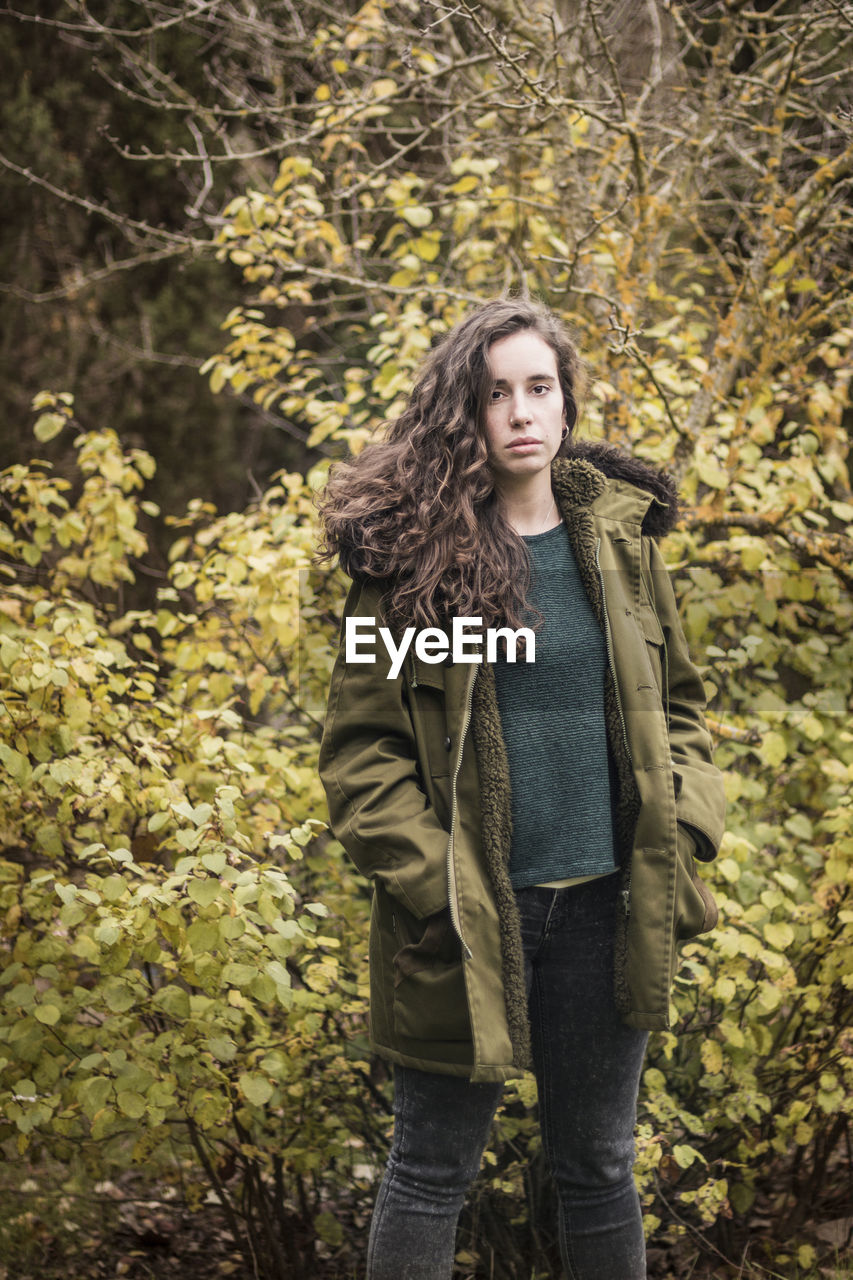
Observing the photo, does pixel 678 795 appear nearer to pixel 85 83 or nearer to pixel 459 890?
pixel 459 890

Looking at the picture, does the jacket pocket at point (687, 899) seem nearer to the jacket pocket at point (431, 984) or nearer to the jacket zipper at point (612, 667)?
the jacket zipper at point (612, 667)

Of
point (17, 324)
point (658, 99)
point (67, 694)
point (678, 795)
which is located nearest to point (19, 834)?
point (67, 694)

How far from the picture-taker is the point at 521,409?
199cm

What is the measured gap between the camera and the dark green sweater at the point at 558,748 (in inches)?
75.0

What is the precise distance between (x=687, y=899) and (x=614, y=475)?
82cm

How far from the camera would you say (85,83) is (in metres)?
6.55

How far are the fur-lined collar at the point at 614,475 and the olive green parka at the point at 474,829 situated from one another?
0.31ft

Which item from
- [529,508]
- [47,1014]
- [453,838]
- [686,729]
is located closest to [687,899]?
[686,729]

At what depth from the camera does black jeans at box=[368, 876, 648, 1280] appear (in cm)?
186

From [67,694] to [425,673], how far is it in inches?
36.0

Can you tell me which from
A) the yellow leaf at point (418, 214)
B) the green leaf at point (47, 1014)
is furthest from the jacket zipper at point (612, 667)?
the yellow leaf at point (418, 214)

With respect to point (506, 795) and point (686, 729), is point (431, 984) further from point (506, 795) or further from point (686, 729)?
point (686, 729)

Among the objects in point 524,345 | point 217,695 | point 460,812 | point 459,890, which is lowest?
point 459,890

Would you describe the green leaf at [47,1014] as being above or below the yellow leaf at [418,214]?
below
